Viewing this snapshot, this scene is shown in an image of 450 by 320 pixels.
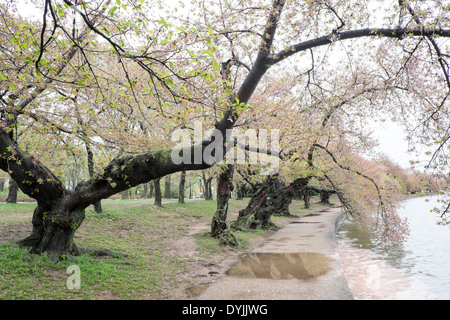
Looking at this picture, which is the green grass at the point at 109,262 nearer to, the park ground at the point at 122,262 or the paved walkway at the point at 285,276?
the park ground at the point at 122,262

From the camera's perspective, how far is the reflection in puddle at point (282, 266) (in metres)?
9.12

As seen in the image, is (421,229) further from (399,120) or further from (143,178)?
(143,178)

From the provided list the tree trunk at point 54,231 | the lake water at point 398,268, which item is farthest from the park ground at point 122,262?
the lake water at point 398,268

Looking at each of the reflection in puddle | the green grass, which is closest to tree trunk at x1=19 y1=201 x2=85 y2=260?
the green grass

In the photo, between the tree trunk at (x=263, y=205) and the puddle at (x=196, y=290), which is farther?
the tree trunk at (x=263, y=205)

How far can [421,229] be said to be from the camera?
24.1m

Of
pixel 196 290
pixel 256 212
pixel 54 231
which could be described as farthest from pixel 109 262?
pixel 256 212

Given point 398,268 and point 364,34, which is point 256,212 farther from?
point 364,34

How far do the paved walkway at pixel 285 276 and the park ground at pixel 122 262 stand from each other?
0.62 m

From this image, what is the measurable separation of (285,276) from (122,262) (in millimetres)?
5097

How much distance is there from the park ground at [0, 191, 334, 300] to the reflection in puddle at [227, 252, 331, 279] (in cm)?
60

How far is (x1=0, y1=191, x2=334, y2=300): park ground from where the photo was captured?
6316 mm

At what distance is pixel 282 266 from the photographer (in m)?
10.1

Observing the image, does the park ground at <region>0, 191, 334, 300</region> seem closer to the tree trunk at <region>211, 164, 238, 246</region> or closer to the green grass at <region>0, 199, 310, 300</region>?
the green grass at <region>0, 199, 310, 300</region>
